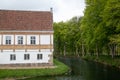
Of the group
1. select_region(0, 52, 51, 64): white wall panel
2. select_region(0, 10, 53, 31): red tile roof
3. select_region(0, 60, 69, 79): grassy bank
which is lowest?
select_region(0, 60, 69, 79): grassy bank

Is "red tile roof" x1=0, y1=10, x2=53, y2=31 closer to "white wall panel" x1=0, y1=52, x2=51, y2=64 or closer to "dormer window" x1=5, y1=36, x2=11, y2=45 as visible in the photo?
"dormer window" x1=5, y1=36, x2=11, y2=45

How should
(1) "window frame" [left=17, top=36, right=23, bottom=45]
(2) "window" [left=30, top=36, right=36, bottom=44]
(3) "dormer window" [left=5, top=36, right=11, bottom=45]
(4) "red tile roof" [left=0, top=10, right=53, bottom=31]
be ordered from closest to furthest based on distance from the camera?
(3) "dormer window" [left=5, top=36, right=11, bottom=45] < (1) "window frame" [left=17, top=36, right=23, bottom=45] < (4) "red tile roof" [left=0, top=10, right=53, bottom=31] < (2) "window" [left=30, top=36, right=36, bottom=44]

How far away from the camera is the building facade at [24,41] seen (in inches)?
1592

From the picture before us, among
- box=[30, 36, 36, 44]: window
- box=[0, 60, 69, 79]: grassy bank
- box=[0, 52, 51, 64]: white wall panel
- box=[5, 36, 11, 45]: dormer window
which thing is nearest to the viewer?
box=[0, 60, 69, 79]: grassy bank

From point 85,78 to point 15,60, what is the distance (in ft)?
43.5

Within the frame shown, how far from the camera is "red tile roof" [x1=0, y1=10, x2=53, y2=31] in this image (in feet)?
135

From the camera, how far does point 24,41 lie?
135 ft

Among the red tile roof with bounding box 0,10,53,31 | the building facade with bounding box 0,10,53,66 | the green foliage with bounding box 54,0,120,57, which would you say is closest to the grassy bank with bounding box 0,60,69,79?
the building facade with bounding box 0,10,53,66

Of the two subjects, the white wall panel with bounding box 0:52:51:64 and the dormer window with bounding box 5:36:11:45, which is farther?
the dormer window with bounding box 5:36:11:45

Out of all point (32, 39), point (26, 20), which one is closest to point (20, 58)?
point (32, 39)

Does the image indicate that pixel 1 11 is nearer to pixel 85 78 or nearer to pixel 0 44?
pixel 0 44

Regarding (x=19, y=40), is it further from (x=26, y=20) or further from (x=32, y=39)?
(x=26, y=20)

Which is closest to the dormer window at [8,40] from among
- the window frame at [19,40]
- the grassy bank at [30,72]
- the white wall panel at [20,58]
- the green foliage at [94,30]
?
the window frame at [19,40]

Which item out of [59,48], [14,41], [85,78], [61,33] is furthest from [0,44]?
[59,48]
